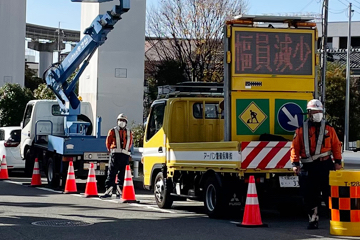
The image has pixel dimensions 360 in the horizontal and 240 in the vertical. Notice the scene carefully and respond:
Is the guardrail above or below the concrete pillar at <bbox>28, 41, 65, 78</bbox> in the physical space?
below

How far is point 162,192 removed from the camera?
15219 millimetres

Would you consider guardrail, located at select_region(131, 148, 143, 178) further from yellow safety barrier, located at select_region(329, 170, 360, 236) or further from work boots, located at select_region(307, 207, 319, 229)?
yellow safety barrier, located at select_region(329, 170, 360, 236)

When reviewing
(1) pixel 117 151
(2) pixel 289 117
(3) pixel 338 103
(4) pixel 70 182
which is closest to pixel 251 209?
(2) pixel 289 117

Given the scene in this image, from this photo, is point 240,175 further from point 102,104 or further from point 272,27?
point 102,104

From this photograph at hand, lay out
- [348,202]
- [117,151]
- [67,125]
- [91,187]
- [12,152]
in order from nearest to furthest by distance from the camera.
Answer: [348,202]
[117,151]
[91,187]
[67,125]
[12,152]

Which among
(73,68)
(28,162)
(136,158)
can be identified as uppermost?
(73,68)

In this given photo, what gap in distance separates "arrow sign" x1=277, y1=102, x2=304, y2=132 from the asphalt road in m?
1.68

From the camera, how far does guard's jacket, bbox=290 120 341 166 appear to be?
11.5 m

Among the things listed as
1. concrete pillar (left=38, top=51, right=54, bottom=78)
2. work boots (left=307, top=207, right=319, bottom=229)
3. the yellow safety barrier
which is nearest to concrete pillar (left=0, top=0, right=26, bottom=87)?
concrete pillar (left=38, top=51, right=54, bottom=78)

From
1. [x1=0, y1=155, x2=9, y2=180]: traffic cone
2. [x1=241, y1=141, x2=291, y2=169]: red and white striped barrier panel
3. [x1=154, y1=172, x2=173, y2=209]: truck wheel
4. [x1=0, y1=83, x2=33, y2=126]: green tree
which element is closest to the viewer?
[x1=241, y1=141, x2=291, y2=169]: red and white striped barrier panel

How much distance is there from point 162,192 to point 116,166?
227 cm

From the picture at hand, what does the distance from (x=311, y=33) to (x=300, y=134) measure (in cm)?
332

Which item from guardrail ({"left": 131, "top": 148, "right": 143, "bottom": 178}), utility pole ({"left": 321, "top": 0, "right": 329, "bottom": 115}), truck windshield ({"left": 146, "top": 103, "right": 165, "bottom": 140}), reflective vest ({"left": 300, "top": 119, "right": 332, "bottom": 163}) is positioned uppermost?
utility pole ({"left": 321, "top": 0, "right": 329, "bottom": 115})

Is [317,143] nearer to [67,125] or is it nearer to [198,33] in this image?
[67,125]
